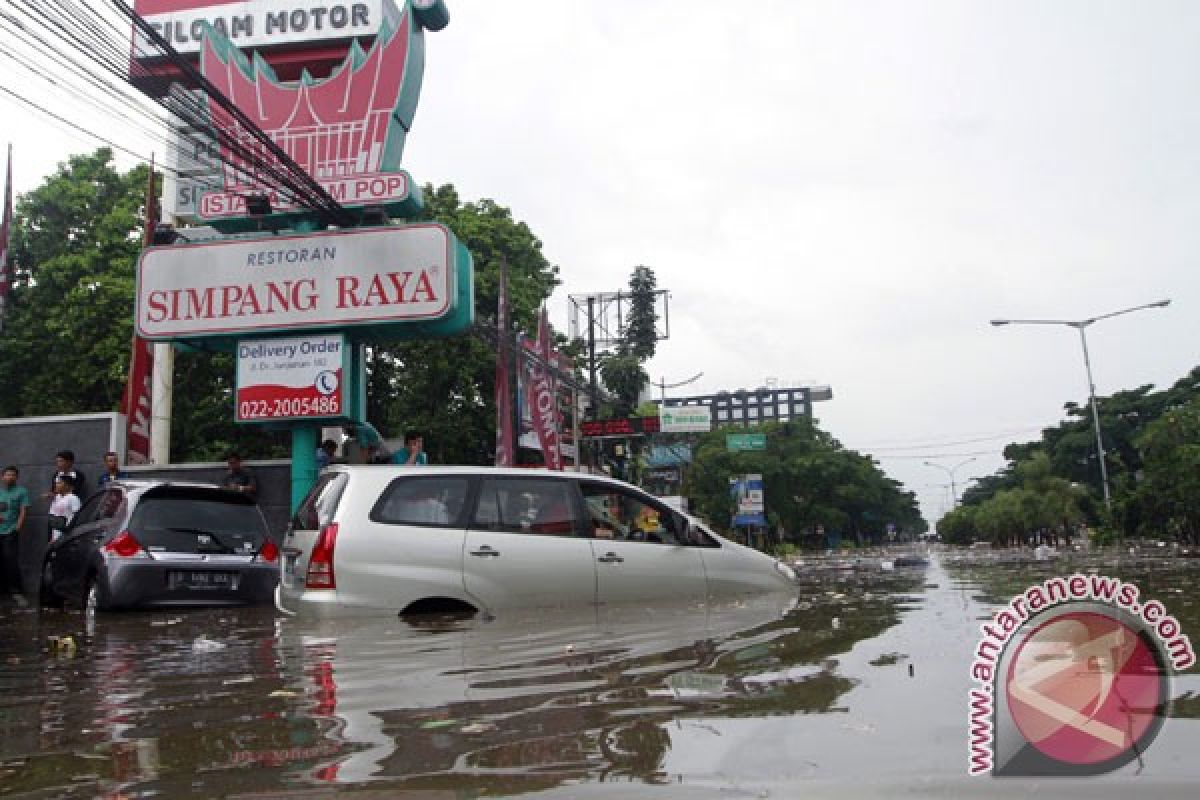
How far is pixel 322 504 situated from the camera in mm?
6926

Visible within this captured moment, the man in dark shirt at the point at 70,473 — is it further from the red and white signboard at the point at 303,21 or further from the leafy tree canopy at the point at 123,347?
the leafy tree canopy at the point at 123,347

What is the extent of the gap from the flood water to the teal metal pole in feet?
25.5

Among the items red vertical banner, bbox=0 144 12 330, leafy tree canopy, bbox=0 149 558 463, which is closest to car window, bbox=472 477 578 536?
red vertical banner, bbox=0 144 12 330

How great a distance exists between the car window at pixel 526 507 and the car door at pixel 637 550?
187 mm

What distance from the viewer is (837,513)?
2675 inches

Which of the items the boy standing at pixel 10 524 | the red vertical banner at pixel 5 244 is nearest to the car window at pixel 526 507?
the boy standing at pixel 10 524

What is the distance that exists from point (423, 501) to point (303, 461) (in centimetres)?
829

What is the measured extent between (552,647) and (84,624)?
5343mm

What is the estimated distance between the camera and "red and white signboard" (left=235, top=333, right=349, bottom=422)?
14.6 metres

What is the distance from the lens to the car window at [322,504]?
22.3ft

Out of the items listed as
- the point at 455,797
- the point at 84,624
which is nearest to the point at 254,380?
the point at 84,624

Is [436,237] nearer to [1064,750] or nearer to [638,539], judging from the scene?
[638,539]

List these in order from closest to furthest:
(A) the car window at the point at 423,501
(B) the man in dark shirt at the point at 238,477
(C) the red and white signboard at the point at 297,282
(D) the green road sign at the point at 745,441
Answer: (A) the car window at the point at 423,501 < (B) the man in dark shirt at the point at 238,477 < (C) the red and white signboard at the point at 297,282 < (D) the green road sign at the point at 745,441

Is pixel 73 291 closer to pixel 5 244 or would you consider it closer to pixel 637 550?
pixel 5 244
